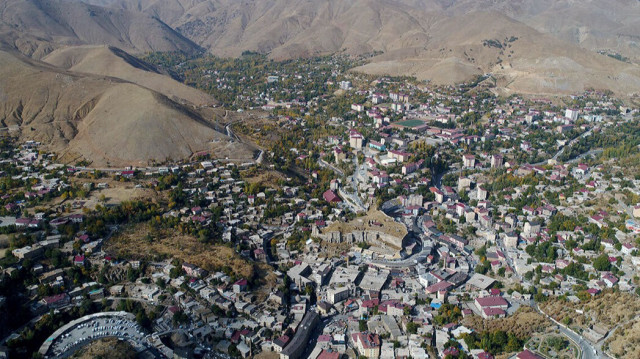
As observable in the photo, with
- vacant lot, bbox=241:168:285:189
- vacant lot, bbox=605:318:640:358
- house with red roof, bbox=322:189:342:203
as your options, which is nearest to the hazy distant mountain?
vacant lot, bbox=241:168:285:189

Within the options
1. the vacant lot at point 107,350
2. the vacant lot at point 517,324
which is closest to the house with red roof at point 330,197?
the vacant lot at point 517,324

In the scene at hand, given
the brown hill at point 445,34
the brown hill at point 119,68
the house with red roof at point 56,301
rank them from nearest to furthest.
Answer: the house with red roof at point 56,301 → the brown hill at point 119,68 → the brown hill at point 445,34

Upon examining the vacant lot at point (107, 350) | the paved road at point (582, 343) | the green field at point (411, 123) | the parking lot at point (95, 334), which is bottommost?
the green field at point (411, 123)

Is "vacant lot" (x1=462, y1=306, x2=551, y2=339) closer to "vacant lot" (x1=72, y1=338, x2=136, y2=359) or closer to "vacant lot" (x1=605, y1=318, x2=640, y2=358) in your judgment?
"vacant lot" (x1=605, y1=318, x2=640, y2=358)

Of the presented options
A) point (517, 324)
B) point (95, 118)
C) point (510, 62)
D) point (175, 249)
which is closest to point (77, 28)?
point (95, 118)

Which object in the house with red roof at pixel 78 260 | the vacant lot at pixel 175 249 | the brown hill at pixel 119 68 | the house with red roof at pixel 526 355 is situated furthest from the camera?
the brown hill at pixel 119 68

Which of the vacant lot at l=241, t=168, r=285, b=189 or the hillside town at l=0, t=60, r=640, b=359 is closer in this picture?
the hillside town at l=0, t=60, r=640, b=359

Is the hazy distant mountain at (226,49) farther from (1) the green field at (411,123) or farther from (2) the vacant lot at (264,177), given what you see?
(1) the green field at (411,123)
